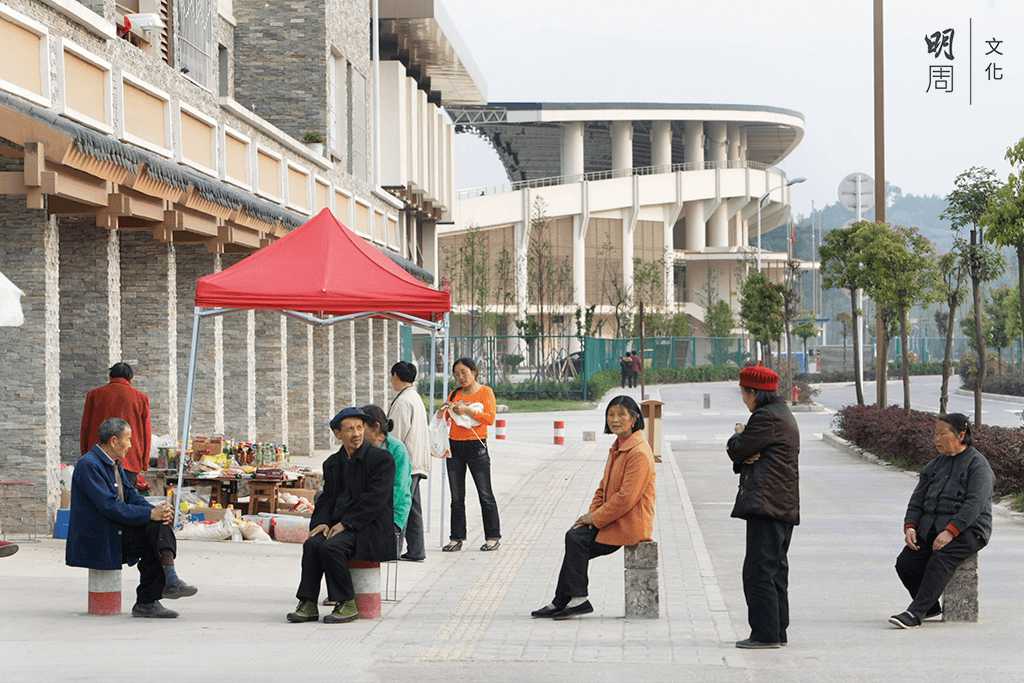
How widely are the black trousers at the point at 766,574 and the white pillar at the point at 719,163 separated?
260ft

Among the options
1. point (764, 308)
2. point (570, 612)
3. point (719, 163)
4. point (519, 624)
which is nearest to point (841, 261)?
point (570, 612)

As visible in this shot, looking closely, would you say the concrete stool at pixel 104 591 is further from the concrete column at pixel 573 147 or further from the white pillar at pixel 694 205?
the white pillar at pixel 694 205

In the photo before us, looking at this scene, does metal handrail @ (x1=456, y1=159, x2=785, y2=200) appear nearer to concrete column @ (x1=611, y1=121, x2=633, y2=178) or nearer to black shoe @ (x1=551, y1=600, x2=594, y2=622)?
concrete column @ (x1=611, y1=121, x2=633, y2=178)

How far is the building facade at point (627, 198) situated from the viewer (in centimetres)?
7356

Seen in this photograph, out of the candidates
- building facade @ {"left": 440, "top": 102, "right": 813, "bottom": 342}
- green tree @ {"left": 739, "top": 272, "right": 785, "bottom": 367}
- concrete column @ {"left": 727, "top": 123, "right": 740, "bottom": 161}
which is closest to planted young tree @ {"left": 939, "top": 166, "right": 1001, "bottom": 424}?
green tree @ {"left": 739, "top": 272, "right": 785, "bottom": 367}

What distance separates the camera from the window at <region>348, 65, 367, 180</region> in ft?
90.8

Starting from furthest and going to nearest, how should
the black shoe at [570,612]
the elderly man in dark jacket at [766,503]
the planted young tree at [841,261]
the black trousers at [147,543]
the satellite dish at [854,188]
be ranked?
the satellite dish at [854,188] → the planted young tree at [841,261] → the black shoe at [570,612] → the black trousers at [147,543] → the elderly man in dark jacket at [766,503]

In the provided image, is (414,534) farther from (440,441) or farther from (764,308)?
(764,308)

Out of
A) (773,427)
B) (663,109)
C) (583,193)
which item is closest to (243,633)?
(773,427)

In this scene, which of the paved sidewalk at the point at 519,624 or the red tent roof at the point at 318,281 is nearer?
the paved sidewalk at the point at 519,624

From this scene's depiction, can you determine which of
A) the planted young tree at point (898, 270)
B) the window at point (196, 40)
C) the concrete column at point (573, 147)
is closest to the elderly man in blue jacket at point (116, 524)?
the window at point (196, 40)

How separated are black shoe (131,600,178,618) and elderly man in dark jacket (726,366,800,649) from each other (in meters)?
3.71

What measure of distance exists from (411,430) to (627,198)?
69368mm

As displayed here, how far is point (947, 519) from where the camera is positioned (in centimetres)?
838
